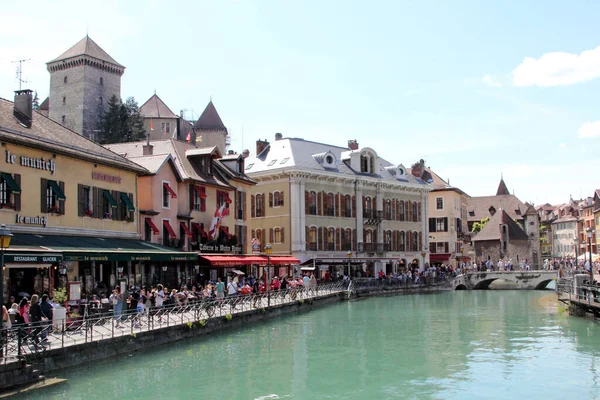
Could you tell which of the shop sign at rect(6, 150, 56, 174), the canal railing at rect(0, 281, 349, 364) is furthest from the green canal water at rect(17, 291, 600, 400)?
the shop sign at rect(6, 150, 56, 174)

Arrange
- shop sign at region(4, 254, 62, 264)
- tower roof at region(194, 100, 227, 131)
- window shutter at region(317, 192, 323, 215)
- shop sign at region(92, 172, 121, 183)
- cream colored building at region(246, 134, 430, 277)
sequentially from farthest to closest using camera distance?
tower roof at region(194, 100, 227, 131) → window shutter at region(317, 192, 323, 215) → cream colored building at region(246, 134, 430, 277) → shop sign at region(92, 172, 121, 183) → shop sign at region(4, 254, 62, 264)

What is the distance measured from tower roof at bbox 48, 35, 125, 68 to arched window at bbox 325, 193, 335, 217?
175ft

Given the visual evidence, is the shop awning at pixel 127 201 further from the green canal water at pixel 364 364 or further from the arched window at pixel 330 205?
the arched window at pixel 330 205

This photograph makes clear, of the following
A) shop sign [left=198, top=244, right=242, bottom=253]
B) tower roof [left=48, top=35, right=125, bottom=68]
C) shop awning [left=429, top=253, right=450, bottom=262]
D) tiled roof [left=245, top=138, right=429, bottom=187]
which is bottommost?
shop awning [left=429, top=253, right=450, bottom=262]

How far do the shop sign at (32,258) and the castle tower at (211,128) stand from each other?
8061 cm

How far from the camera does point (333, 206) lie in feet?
197

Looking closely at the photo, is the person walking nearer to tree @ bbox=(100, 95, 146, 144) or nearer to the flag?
the flag

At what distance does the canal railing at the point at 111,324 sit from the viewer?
17516 mm

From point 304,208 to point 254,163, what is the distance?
6.76m

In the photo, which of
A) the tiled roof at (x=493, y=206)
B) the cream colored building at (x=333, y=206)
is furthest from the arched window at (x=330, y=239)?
the tiled roof at (x=493, y=206)

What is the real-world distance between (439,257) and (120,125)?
143 ft

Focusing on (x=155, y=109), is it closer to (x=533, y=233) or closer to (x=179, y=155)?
(x=533, y=233)

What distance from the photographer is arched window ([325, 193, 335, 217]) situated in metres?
59.6

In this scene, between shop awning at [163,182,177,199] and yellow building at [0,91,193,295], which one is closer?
yellow building at [0,91,193,295]
